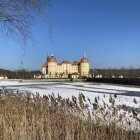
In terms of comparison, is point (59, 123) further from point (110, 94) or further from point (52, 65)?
point (52, 65)

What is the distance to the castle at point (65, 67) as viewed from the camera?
147125mm

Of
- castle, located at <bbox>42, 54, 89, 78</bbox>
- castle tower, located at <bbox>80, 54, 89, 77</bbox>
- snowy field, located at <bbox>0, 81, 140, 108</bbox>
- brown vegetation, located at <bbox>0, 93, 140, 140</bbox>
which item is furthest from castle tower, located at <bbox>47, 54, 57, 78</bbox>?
brown vegetation, located at <bbox>0, 93, 140, 140</bbox>

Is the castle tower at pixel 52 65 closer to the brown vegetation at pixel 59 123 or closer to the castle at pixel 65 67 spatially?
the castle at pixel 65 67

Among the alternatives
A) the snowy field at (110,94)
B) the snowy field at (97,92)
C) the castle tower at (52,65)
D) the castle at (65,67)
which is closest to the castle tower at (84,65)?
the castle at (65,67)

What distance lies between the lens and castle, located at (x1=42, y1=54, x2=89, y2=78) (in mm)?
147125

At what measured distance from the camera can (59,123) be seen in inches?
303

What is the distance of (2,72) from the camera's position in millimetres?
123875

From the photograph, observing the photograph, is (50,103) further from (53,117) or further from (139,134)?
(139,134)

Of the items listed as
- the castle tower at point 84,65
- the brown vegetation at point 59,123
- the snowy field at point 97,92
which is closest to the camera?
the brown vegetation at point 59,123

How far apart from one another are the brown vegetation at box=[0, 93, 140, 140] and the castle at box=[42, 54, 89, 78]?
426ft

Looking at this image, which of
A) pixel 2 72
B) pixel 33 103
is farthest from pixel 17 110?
pixel 2 72

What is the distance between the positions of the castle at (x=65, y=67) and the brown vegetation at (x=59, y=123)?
129978mm

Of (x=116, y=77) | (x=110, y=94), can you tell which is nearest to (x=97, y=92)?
(x=110, y=94)

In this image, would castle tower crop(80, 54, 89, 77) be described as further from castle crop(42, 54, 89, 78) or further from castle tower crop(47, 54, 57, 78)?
castle tower crop(47, 54, 57, 78)
